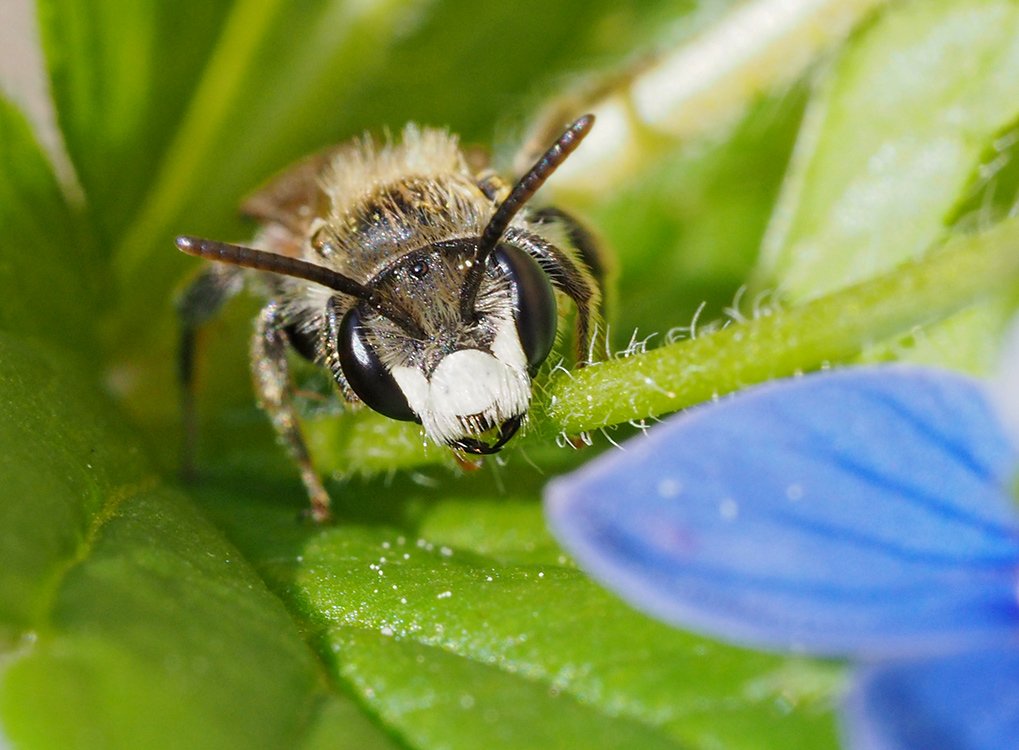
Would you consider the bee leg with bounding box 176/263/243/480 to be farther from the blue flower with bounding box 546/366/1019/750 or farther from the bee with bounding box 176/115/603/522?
the blue flower with bounding box 546/366/1019/750

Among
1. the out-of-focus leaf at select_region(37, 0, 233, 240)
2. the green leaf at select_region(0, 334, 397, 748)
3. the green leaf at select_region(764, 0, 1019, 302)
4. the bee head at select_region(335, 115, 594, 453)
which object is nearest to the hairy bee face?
the bee head at select_region(335, 115, 594, 453)

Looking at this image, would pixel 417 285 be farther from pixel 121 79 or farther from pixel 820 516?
pixel 121 79

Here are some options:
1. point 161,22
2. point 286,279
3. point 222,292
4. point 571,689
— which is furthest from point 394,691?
point 161,22

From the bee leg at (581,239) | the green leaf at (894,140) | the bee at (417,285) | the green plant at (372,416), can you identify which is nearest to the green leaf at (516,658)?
the green plant at (372,416)

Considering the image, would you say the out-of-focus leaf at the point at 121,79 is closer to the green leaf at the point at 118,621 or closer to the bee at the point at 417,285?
the bee at the point at 417,285

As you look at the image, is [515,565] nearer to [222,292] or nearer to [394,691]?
[394,691]

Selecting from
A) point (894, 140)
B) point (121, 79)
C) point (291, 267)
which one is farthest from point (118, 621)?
point (894, 140)

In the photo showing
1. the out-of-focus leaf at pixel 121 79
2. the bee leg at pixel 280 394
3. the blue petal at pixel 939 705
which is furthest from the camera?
the out-of-focus leaf at pixel 121 79
